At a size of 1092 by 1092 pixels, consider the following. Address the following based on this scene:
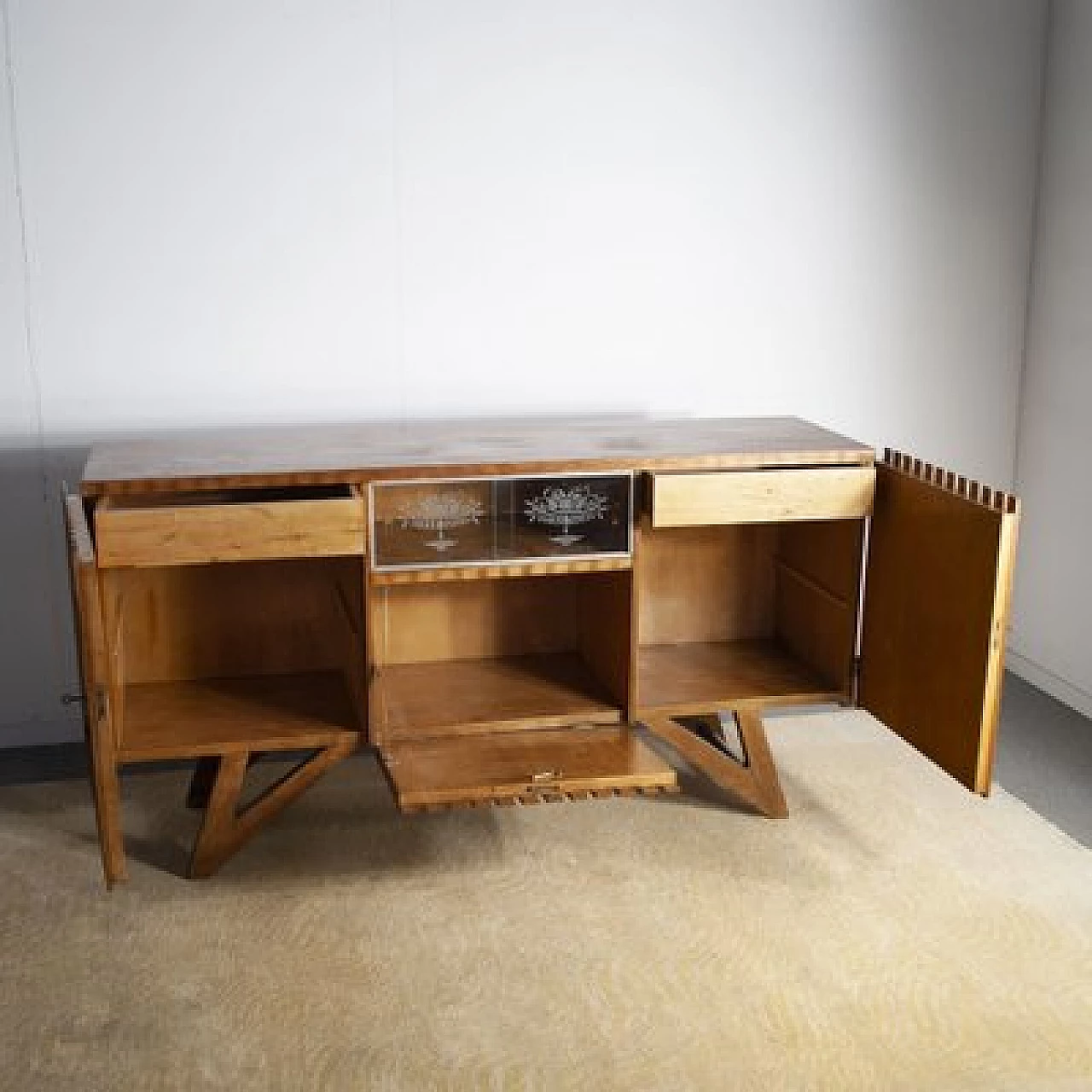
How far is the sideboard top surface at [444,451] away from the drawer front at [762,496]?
1.0 inches

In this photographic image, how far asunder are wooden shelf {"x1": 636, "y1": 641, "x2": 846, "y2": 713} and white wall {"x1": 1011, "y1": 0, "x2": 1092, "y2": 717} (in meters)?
0.78

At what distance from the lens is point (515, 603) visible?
2.72 meters

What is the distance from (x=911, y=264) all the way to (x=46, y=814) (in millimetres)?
2067

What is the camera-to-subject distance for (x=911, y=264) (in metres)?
3.05

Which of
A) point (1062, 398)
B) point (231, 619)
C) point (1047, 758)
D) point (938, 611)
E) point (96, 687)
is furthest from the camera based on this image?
point (1062, 398)

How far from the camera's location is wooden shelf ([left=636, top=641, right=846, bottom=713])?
98.2 inches

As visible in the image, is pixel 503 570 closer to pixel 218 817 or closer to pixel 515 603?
pixel 515 603

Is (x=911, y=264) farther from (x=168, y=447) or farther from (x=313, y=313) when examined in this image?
(x=168, y=447)

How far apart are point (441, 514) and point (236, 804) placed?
605mm

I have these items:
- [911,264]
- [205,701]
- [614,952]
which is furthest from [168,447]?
[911,264]

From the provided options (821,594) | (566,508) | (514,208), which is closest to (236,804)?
(566,508)

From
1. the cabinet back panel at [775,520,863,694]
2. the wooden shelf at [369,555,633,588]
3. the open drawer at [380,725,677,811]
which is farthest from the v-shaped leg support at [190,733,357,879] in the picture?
the cabinet back panel at [775,520,863,694]

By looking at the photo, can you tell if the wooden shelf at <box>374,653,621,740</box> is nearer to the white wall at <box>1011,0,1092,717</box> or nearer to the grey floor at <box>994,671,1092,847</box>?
the grey floor at <box>994,671,1092,847</box>

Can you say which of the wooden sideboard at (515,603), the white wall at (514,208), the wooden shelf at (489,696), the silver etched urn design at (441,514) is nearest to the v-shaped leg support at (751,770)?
the wooden sideboard at (515,603)
